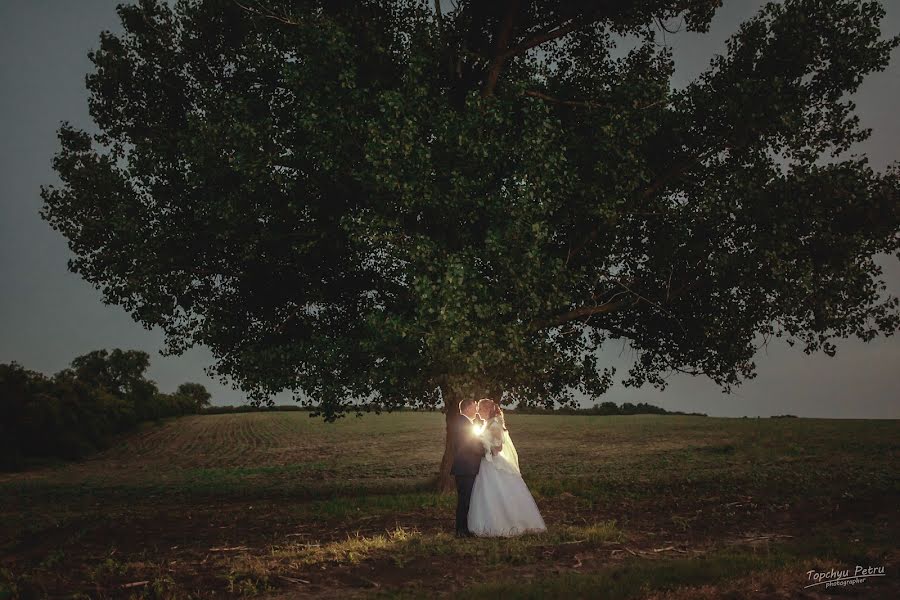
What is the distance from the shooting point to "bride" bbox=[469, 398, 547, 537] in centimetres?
1502

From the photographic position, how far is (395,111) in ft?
60.0

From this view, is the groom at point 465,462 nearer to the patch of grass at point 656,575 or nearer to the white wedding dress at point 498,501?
the white wedding dress at point 498,501

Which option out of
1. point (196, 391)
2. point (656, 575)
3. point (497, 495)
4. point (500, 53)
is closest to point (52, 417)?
point (500, 53)

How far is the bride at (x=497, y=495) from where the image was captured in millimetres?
15016

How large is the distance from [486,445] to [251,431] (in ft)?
216

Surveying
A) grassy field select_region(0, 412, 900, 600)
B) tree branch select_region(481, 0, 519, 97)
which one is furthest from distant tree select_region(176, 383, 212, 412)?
tree branch select_region(481, 0, 519, 97)

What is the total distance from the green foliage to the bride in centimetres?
254

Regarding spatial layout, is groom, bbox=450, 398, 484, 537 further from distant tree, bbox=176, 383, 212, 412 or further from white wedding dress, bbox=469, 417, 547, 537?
distant tree, bbox=176, 383, 212, 412

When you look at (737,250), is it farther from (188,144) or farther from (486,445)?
(188,144)

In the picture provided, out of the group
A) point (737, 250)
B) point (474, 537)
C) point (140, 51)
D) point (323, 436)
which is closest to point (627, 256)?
point (737, 250)

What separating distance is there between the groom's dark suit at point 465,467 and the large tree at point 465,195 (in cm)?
257

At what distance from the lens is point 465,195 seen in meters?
18.8

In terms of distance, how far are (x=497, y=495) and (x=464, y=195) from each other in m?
7.85

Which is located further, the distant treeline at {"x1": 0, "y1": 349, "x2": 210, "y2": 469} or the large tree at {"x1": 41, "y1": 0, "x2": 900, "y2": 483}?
the distant treeline at {"x1": 0, "y1": 349, "x2": 210, "y2": 469}
